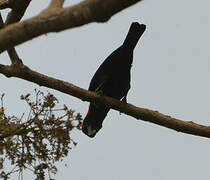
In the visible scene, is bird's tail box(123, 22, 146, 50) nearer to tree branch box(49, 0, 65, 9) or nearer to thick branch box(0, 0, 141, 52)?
tree branch box(49, 0, 65, 9)

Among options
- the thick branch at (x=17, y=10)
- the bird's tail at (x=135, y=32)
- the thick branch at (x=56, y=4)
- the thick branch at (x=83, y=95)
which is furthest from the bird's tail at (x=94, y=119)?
the thick branch at (x=56, y=4)

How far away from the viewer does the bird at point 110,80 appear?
5.43 m

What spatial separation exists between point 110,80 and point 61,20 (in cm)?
342

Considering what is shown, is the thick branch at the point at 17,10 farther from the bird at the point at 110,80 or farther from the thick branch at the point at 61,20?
the bird at the point at 110,80

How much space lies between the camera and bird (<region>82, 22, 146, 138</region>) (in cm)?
543

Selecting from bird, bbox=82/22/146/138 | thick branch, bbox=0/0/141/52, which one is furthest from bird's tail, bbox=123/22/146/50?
thick branch, bbox=0/0/141/52

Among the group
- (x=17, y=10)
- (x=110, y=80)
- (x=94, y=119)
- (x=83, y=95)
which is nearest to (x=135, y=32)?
(x=110, y=80)

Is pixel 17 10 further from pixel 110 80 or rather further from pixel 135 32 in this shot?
pixel 110 80

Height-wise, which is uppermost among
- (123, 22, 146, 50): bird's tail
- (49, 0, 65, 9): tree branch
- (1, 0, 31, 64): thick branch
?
(123, 22, 146, 50): bird's tail

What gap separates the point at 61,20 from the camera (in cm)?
217

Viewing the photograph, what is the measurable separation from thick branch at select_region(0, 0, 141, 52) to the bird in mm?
3167

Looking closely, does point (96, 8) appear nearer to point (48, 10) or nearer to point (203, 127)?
point (48, 10)

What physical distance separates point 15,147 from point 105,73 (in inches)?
69.6

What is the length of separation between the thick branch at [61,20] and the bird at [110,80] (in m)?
3.17
